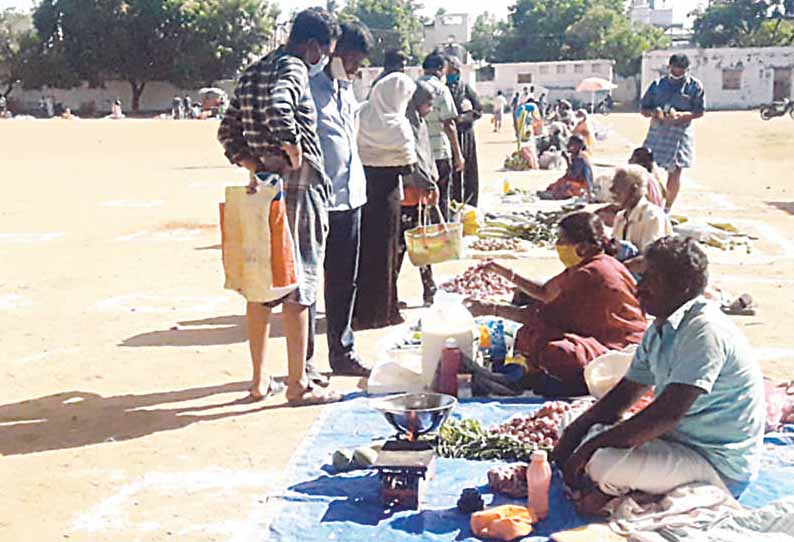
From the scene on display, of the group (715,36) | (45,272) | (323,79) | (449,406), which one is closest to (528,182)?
(45,272)

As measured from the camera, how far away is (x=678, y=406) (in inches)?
139

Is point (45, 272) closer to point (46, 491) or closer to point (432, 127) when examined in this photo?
point (432, 127)

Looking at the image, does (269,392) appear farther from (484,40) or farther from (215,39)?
(484,40)

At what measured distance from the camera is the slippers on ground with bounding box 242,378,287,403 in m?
5.51

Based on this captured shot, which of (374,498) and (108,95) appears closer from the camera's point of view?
(374,498)

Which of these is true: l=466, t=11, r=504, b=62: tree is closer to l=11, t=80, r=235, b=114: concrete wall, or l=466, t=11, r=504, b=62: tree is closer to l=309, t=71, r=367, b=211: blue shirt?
l=11, t=80, r=235, b=114: concrete wall

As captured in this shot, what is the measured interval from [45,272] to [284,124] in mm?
5430

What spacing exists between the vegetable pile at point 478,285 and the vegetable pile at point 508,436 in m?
2.89

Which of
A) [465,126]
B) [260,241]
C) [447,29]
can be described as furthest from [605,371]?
[447,29]

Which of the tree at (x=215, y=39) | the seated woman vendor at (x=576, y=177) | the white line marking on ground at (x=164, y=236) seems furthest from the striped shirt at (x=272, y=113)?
the tree at (x=215, y=39)

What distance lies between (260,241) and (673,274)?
2.23m

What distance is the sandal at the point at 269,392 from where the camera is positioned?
18.1 feet

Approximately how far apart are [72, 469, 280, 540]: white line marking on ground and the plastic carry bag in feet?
3.35

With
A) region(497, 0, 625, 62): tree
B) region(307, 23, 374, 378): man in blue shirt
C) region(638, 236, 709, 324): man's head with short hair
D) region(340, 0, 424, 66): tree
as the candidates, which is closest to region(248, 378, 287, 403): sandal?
region(307, 23, 374, 378): man in blue shirt
